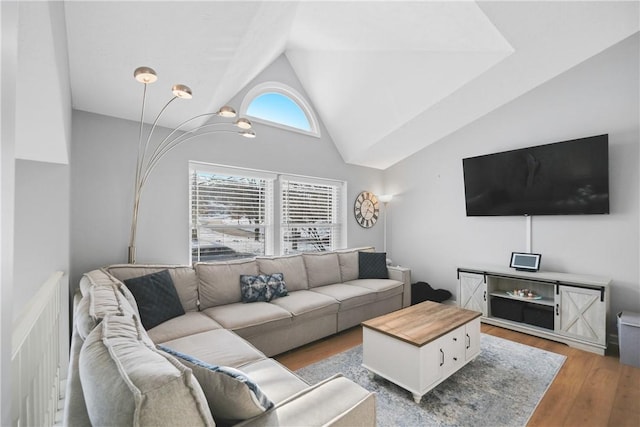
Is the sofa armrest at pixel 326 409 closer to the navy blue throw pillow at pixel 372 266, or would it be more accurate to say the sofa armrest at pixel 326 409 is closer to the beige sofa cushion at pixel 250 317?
the beige sofa cushion at pixel 250 317

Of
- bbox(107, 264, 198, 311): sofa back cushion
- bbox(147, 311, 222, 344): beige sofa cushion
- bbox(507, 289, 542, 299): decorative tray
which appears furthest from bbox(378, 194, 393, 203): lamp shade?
bbox(147, 311, 222, 344): beige sofa cushion

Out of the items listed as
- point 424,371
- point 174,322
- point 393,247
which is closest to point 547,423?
point 424,371

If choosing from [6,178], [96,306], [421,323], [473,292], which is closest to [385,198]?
[473,292]

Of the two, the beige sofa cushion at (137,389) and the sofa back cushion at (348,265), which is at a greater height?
the beige sofa cushion at (137,389)

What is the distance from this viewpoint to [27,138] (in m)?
1.87

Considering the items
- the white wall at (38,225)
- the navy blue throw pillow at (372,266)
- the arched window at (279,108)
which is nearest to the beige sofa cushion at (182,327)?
the white wall at (38,225)

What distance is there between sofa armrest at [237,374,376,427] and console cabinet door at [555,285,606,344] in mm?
3026

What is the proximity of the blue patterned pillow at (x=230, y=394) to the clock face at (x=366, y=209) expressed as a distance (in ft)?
13.1

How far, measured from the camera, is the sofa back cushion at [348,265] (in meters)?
4.04

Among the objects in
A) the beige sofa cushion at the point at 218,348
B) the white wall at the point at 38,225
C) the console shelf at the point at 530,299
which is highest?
the white wall at the point at 38,225

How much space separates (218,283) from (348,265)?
189cm

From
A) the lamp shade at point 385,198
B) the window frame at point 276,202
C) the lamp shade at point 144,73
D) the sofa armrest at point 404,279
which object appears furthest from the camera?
the lamp shade at point 385,198

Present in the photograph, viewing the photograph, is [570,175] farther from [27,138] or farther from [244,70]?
[27,138]

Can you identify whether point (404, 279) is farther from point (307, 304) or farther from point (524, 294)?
point (307, 304)
